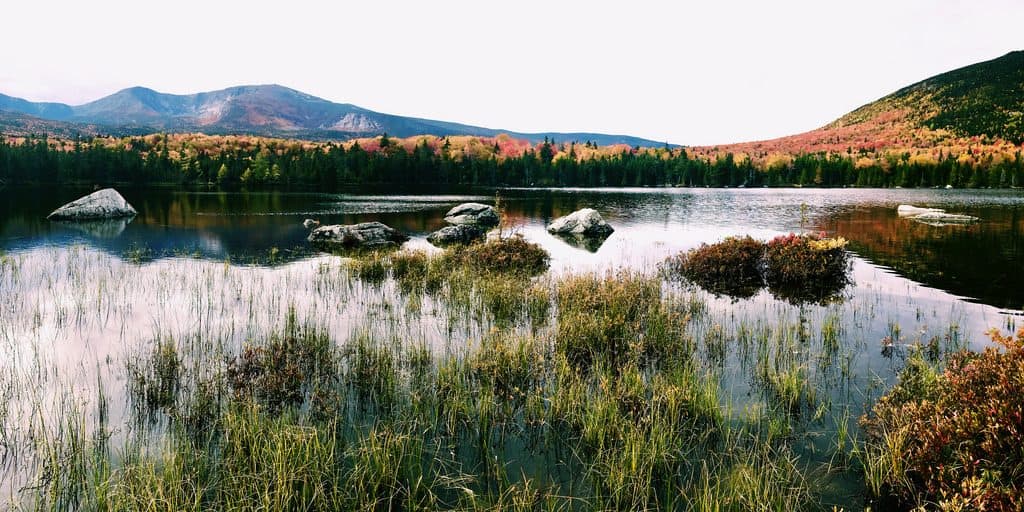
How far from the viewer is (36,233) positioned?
1171 inches

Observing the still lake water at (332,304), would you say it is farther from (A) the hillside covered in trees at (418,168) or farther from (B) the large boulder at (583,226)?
(A) the hillside covered in trees at (418,168)

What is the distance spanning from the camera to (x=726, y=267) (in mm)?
19312

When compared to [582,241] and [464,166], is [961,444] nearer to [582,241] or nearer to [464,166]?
[582,241]

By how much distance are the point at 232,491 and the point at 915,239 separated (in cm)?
3605

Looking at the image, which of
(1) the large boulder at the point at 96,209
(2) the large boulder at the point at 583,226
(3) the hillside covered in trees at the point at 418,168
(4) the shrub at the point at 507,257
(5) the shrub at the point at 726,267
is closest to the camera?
(5) the shrub at the point at 726,267

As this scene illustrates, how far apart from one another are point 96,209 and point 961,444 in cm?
4951

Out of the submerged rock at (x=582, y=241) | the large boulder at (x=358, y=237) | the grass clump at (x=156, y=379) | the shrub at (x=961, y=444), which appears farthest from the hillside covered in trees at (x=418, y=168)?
the shrub at (x=961, y=444)

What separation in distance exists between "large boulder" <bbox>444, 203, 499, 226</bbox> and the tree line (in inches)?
2660

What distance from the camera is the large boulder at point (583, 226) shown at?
34219mm

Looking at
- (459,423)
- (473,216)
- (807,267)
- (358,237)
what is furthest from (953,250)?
Answer: (358,237)

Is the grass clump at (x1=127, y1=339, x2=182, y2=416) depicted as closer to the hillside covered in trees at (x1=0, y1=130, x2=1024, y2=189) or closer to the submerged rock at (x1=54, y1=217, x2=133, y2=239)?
the submerged rock at (x1=54, y1=217, x2=133, y2=239)

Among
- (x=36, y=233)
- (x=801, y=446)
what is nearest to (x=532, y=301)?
(x=801, y=446)

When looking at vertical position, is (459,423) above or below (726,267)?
below

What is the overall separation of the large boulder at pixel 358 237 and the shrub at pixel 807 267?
58.0 feet
